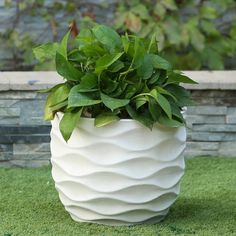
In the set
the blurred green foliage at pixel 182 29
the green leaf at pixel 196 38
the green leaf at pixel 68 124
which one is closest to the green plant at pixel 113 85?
the green leaf at pixel 68 124

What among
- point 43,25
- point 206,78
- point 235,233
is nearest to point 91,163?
point 235,233

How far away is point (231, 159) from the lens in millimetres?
4918

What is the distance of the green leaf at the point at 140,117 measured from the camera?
3402mm

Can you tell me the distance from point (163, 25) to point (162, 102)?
263cm

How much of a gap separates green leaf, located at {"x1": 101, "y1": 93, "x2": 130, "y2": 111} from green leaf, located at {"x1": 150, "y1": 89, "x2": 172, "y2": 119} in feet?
0.43

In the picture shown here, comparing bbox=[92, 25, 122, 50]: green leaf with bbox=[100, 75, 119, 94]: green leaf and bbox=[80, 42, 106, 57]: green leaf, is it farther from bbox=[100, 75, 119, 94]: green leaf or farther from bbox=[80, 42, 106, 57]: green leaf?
bbox=[100, 75, 119, 94]: green leaf

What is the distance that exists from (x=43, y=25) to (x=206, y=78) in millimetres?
2227

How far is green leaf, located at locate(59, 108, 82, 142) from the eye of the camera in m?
3.39

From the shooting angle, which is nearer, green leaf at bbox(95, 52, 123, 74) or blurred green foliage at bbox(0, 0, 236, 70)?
green leaf at bbox(95, 52, 123, 74)

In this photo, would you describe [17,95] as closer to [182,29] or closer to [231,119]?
[231,119]

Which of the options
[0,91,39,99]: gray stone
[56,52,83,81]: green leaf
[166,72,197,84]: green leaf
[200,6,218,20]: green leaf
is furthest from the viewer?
[200,6,218,20]: green leaf

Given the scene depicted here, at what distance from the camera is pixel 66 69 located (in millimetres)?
3477

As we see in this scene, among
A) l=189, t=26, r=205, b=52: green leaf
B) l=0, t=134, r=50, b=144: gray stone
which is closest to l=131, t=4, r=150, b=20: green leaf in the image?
l=189, t=26, r=205, b=52: green leaf

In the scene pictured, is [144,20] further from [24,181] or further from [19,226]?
[19,226]
